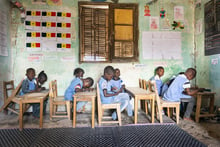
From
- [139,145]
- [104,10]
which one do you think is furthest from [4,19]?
[139,145]

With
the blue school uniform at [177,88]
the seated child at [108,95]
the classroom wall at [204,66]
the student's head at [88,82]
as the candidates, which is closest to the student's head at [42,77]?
the student's head at [88,82]

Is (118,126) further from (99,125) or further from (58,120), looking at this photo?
(58,120)

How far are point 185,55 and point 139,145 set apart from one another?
305 centimetres

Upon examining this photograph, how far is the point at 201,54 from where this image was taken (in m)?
4.00

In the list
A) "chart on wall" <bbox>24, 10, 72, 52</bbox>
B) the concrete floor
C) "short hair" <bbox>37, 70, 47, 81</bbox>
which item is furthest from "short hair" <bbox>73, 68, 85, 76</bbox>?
the concrete floor

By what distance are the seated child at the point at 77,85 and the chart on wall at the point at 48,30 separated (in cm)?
72

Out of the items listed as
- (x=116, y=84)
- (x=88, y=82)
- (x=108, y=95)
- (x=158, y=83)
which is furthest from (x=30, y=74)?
(x=158, y=83)

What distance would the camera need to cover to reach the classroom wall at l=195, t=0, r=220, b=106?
351 cm

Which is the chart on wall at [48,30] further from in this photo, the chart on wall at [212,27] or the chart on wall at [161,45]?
the chart on wall at [212,27]

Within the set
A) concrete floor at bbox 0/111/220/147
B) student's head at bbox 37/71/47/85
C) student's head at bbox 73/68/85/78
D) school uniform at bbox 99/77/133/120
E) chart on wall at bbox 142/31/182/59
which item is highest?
chart on wall at bbox 142/31/182/59

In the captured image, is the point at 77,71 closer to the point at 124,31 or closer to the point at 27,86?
the point at 27,86

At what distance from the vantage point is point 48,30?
395 cm

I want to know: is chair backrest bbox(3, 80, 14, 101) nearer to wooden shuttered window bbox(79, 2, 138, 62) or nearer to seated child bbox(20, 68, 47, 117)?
seated child bbox(20, 68, 47, 117)

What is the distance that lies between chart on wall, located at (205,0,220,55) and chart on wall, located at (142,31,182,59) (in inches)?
27.6
